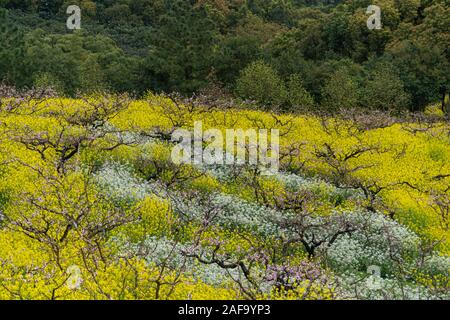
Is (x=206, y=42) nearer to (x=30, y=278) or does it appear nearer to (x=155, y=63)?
(x=155, y=63)

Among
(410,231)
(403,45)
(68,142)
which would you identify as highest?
(403,45)

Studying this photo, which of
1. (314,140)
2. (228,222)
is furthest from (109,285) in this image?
(314,140)

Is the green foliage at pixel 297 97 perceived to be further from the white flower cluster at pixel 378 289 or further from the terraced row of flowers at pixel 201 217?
the white flower cluster at pixel 378 289

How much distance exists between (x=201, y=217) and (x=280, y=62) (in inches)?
1671

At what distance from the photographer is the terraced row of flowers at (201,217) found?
10.8m

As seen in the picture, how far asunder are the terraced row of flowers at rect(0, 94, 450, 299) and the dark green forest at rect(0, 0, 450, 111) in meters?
15.2

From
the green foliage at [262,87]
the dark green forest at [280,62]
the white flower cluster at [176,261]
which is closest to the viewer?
the white flower cluster at [176,261]

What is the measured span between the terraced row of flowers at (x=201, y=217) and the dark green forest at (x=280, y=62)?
597 inches

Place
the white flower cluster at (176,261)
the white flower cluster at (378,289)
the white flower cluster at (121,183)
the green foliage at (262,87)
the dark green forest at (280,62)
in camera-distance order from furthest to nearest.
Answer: the dark green forest at (280,62) < the green foliage at (262,87) < the white flower cluster at (121,183) < the white flower cluster at (176,261) < the white flower cluster at (378,289)

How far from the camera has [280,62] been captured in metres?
56.7

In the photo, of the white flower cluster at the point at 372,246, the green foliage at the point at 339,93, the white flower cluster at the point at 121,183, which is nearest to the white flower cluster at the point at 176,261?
the white flower cluster at the point at 121,183

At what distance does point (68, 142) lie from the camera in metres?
19.5
